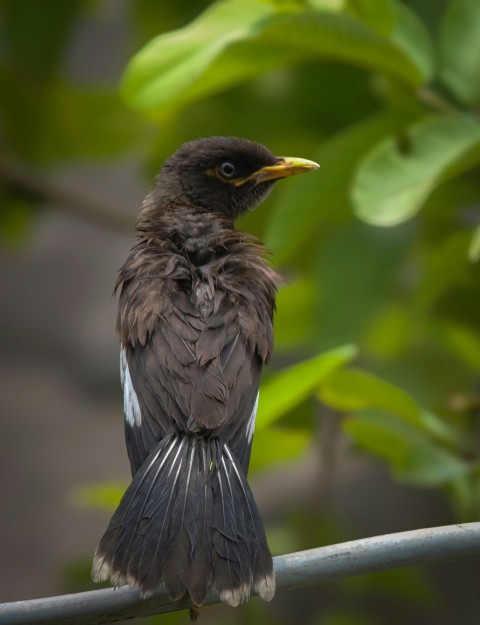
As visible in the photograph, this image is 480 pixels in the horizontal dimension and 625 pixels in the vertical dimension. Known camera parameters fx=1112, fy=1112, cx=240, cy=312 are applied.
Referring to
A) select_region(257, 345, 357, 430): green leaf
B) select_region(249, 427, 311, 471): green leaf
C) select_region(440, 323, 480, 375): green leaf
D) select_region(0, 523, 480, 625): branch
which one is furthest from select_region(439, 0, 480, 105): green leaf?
select_region(0, 523, 480, 625): branch

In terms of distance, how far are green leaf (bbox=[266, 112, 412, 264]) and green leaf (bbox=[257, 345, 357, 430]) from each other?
1.62 feet

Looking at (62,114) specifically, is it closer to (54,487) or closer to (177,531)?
(177,531)

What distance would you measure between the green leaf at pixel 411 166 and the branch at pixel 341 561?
3.28ft

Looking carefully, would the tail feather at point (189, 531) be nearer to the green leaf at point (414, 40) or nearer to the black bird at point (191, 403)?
the black bird at point (191, 403)

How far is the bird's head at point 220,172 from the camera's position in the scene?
279 cm

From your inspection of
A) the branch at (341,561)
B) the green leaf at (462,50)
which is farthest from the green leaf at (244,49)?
the branch at (341,561)

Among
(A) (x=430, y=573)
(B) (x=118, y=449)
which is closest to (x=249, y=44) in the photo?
(A) (x=430, y=573)

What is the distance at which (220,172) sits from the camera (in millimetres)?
2816

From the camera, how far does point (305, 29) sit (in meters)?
2.63

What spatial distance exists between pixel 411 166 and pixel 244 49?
20.4 inches

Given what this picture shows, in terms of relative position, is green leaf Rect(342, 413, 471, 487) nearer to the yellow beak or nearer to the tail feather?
the yellow beak

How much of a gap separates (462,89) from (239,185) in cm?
63

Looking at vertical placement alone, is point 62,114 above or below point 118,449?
above

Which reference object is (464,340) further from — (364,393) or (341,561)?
(341,561)
